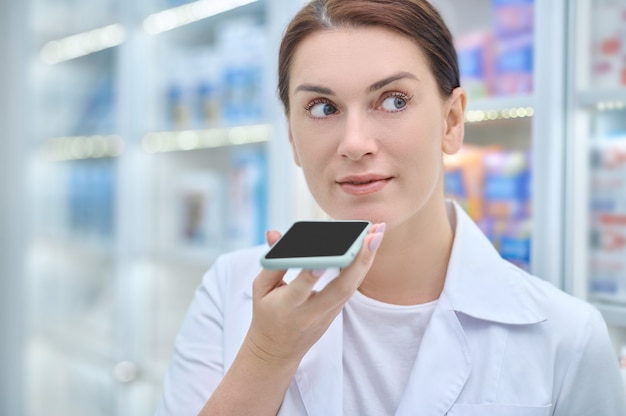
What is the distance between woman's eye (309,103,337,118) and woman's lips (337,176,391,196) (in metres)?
0.12

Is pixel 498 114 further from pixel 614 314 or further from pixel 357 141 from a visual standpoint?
pixel 357 141

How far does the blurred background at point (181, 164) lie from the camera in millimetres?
1248

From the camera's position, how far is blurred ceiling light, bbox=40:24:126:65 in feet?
8.05

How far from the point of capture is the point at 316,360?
1003 millimetres

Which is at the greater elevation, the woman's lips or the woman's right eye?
the woman's right eye

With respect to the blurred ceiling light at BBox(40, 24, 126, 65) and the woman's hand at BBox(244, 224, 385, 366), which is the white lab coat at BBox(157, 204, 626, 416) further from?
the blurred ceiling light at BBox(40, 24, 126, 65)

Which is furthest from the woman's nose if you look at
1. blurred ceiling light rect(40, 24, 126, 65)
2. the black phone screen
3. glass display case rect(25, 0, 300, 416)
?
blurred ceiling light rect(40, 24, 126, 65)

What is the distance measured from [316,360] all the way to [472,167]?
718 mm

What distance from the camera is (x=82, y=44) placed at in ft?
9.08

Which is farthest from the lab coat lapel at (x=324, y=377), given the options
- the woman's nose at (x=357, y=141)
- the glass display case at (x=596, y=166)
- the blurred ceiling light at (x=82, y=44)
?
the blurred ceiling light at (x=82, y=44)

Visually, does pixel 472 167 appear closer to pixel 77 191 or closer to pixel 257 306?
pixel 257 306

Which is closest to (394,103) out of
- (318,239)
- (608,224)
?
(318,239)

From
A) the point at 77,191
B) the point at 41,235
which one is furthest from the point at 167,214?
the point at 41,235

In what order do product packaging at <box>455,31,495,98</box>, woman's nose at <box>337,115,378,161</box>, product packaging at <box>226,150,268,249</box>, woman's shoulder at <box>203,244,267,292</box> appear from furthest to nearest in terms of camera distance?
product packaging at <box>226,150,268,249</box>
product packaging at <box>455,31,495,98</box>
woman's shoulder at <box>203,244,267,292</box>
woman's nose at <box>337,115,378,161</box>
